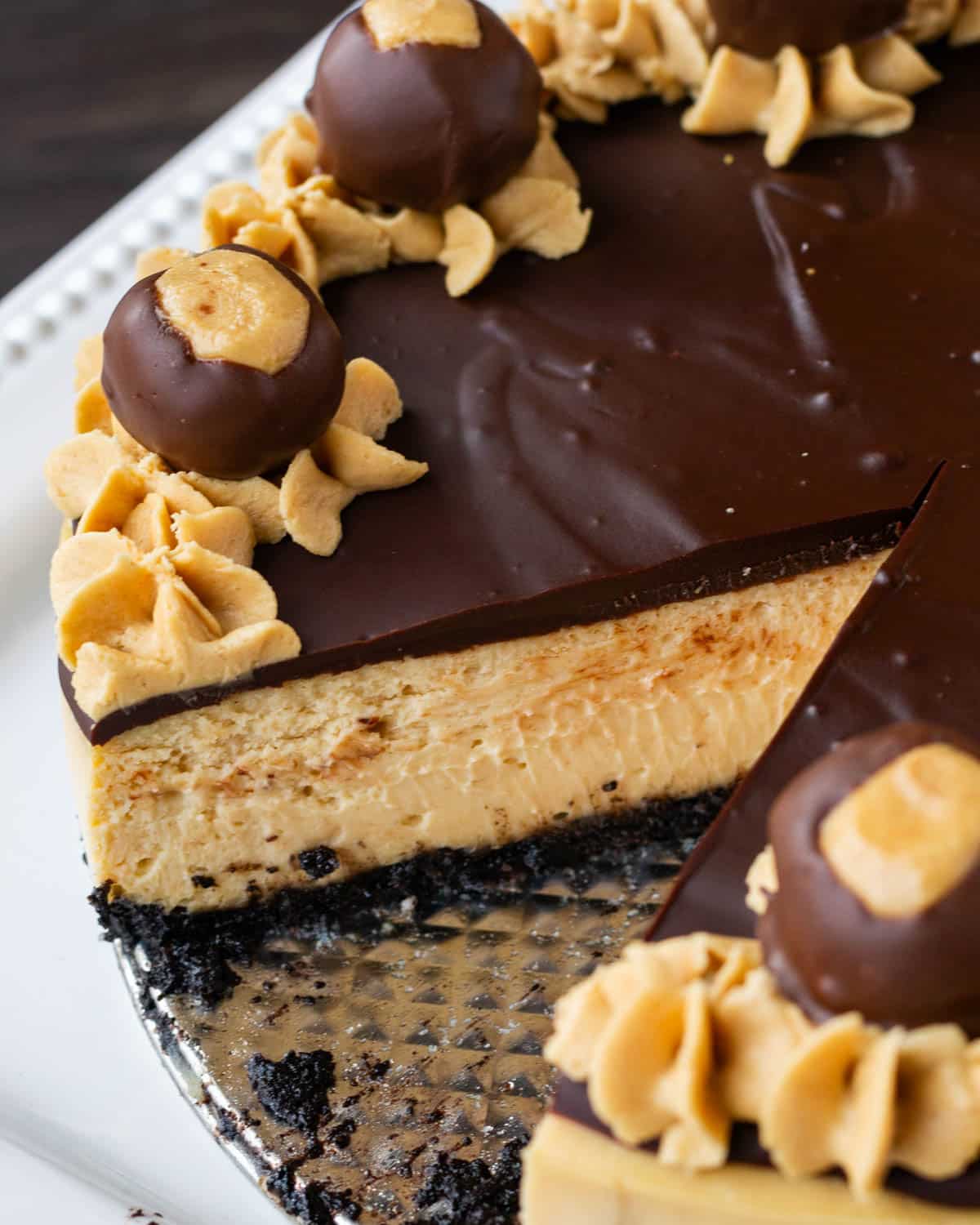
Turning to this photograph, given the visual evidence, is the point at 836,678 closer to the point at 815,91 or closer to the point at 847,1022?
the point at 847,1022

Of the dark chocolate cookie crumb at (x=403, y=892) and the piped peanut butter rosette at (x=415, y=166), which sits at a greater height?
the piped peanut butter rosette at (x=415, y=166)

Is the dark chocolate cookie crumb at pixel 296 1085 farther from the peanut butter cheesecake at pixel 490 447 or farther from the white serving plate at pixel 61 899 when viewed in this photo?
the peanut butter cheesecake at pixel 490 447

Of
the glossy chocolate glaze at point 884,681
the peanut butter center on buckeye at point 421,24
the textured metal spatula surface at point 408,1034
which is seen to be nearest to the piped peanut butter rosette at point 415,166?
the peanut butter center on buckeye at point 421,24

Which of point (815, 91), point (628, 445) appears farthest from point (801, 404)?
point (815, 91)

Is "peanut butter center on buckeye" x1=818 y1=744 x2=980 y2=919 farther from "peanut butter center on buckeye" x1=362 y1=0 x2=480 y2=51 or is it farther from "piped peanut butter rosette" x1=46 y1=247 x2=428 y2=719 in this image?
"peanut butter center on buckeye" x1=362 y1=0 x2=480 y2=51

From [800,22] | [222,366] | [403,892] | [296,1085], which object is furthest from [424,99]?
[296,1085]

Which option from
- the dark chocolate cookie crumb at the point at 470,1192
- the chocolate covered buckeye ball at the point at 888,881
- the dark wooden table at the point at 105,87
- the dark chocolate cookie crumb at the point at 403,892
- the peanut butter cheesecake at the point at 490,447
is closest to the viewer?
the chocolate covered buckeye ball at the point at 888,881

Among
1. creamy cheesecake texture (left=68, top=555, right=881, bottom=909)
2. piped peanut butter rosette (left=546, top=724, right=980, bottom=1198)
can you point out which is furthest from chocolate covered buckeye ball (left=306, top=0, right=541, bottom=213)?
piped peanut butter rosette (left=546, top=724, right=980, bottom=1198)
